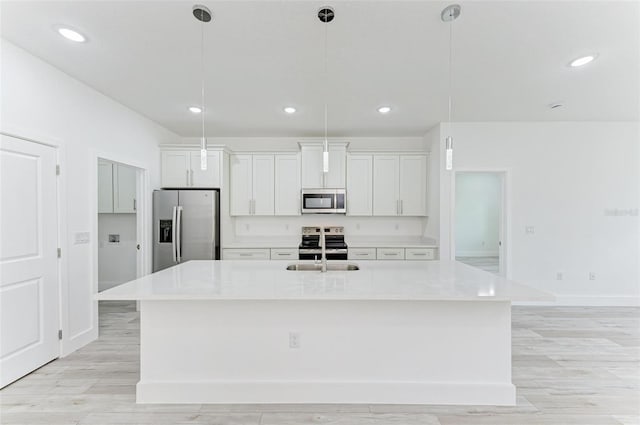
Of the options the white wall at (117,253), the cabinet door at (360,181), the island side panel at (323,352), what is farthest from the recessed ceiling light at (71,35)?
the cabinet door at (360,181)

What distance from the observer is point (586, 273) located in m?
4.63

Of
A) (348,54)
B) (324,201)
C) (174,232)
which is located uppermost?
(348,54)

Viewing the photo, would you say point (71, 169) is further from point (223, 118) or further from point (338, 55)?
point (338, 55)

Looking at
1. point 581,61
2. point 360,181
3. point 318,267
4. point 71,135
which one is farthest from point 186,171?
point 581,61

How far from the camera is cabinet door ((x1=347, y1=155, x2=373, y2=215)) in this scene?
5.09 m

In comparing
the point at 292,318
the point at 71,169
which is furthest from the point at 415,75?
the point at 71,169

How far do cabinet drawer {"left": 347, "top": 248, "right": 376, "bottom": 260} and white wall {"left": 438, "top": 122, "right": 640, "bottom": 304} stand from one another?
100cm

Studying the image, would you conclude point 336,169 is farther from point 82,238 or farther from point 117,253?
point 117,253

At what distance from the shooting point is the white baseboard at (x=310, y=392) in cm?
226

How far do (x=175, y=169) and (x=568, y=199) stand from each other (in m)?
5.70

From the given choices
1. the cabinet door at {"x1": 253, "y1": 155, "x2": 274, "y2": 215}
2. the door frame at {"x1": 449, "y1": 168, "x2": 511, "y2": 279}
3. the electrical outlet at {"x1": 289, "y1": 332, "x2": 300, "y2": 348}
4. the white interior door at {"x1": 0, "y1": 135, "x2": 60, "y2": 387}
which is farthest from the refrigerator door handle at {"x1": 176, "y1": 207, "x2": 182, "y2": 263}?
the door frame at {"x1": 449, "y1": 168, "x2": 511, "y2": 279}

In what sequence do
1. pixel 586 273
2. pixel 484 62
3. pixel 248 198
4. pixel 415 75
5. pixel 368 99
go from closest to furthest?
pixel 484 62 < pixel 415 75 < pixel 368 99 < pixel 586 273 < pixel 248 198

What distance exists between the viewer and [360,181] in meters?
5.09

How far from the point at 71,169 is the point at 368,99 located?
3.09 metres
